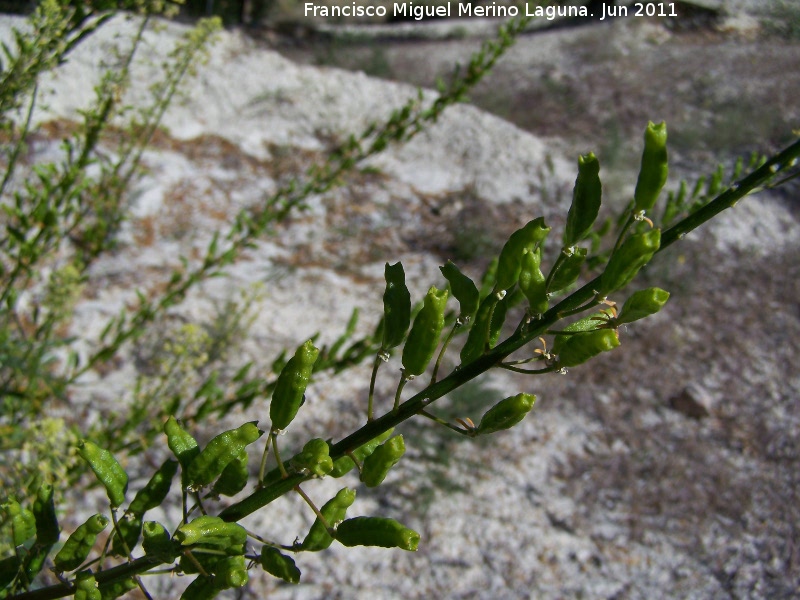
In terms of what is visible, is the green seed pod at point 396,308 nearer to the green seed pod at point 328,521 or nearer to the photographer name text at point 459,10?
the green seed pod at point 328,521

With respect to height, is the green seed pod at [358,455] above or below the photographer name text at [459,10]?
below

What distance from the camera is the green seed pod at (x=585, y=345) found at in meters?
0.66

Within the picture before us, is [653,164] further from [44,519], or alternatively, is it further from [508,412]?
[44,519]

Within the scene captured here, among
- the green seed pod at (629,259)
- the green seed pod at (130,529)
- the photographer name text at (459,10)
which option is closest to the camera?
the green seed pod at (629,259)

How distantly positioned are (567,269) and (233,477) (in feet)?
1.36

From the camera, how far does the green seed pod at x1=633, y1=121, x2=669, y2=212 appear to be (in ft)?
2.22

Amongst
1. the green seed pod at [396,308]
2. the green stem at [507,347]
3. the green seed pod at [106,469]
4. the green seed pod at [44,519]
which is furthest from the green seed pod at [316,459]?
the green seed pod at [44,519]

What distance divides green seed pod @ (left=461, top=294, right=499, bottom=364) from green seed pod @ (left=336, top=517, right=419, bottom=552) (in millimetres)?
182

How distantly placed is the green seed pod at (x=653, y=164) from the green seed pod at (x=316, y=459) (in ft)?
1.30

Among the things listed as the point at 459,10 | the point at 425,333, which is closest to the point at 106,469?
the point at 425,333

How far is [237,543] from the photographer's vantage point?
751 mm

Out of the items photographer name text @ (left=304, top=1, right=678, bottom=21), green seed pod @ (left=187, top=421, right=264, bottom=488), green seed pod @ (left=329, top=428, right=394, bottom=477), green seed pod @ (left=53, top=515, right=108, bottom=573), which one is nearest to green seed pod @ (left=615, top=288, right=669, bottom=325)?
green seed pod @ (left=329, top=428, right=394, bottom=477)

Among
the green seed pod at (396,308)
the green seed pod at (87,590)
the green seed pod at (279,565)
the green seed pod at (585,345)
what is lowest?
the green seed pod at (87,590)

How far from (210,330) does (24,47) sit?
6.48 feet
